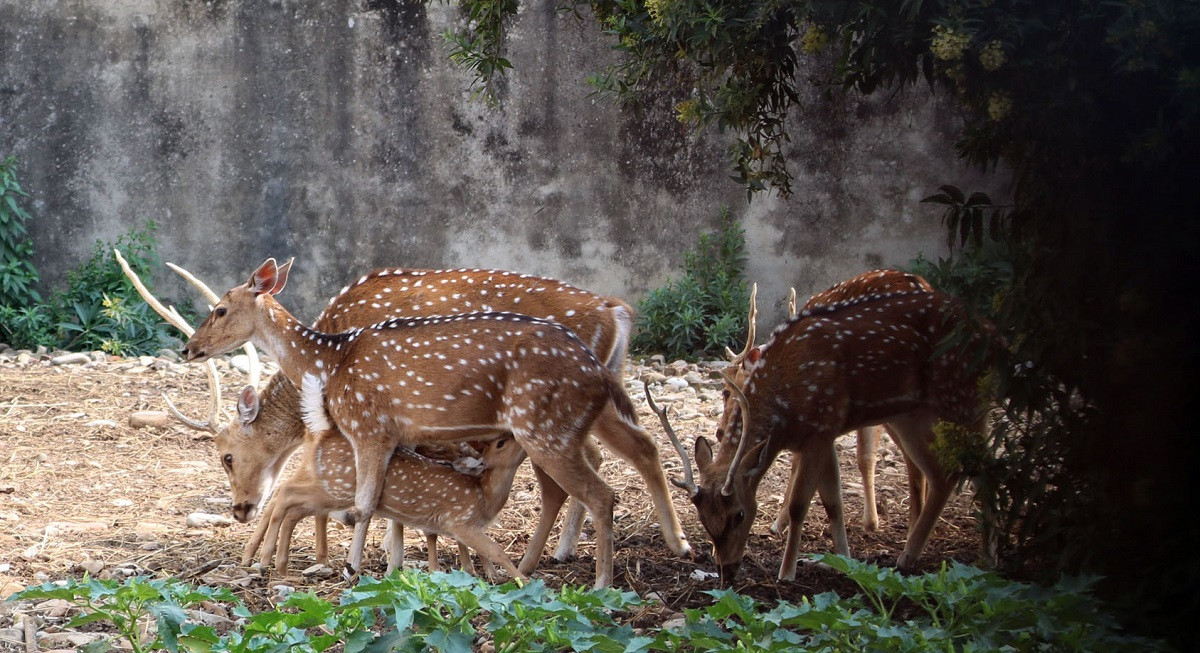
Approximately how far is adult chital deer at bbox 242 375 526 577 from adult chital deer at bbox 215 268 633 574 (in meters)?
0.24

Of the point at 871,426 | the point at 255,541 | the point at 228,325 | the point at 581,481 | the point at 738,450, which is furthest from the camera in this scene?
the point at 228,325

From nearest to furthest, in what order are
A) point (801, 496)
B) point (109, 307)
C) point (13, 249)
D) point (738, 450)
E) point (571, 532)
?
point (738, 450) → point (801, 496) → point (571, 532) → point (109, 307) → point (13, 249)

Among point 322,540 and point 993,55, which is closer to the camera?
point 993,55

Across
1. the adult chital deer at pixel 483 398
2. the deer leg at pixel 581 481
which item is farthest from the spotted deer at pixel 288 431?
the deer leg at pixel 581 481

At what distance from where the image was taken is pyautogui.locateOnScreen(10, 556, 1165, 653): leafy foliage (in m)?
3.39

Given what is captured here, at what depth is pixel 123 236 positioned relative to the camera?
10.7 m

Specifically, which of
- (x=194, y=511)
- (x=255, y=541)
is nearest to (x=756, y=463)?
(x=255, y=541)

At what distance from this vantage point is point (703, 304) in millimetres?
10367

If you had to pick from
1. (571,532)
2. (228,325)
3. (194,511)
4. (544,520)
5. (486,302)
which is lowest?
(194,511)

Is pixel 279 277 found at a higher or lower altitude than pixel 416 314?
higher

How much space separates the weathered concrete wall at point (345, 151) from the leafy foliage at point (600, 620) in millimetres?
7108

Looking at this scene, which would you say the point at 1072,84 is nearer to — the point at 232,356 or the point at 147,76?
the point at 232,356

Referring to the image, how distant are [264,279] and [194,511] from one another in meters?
1.20

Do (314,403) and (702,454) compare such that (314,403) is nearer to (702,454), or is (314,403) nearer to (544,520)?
(544,520)
